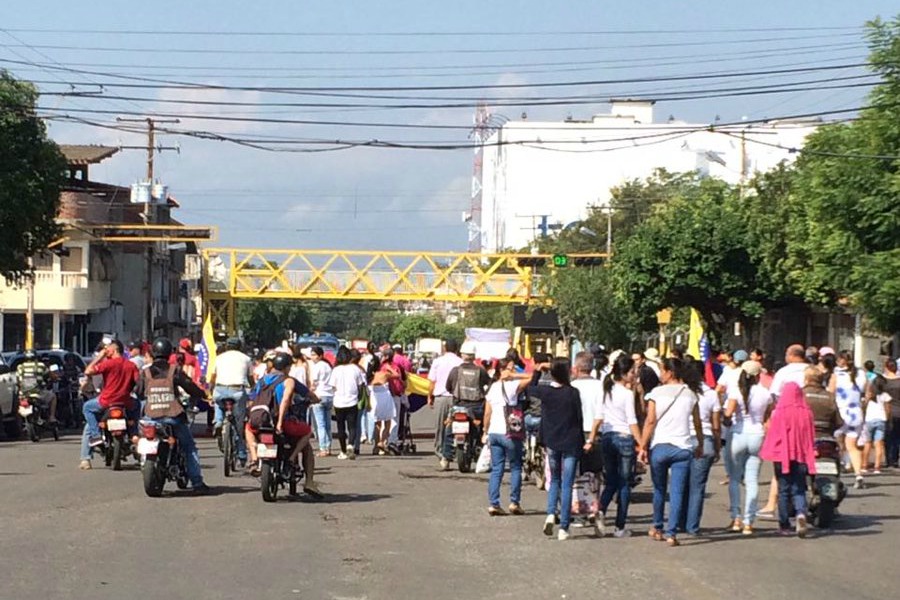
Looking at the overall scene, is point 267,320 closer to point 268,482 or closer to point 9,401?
point 9,401

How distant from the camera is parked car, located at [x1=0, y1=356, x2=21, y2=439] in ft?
98.6

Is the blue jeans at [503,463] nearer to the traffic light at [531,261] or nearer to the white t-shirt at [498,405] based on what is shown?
the white t-shirt at [498,405]

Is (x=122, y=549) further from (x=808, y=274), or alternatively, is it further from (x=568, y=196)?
(x=568, y=196)

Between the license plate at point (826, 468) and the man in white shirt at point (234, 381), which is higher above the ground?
the man in white shirt at point (234, 381)

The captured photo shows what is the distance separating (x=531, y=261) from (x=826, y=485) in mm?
57422

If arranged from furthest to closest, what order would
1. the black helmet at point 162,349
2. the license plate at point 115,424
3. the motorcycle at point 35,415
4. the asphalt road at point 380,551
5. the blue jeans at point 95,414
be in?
the motorcycle at point 35,415, the blue jeans at point 95,414, the license plate at point 115,424, the black helmet at point 162,349, the asphalt road at point 380,551

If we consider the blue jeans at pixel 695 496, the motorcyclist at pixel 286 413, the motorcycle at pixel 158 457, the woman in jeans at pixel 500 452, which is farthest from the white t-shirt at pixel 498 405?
the motorcycle at pixel 158 457

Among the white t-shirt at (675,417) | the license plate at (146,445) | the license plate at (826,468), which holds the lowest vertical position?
the license plate at (826,468)

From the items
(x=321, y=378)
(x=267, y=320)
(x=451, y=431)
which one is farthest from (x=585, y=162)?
(x=451, y=431)

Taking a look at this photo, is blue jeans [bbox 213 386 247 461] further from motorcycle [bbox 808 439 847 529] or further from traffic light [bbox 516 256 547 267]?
traffic light [bbox 516 256 547 267]

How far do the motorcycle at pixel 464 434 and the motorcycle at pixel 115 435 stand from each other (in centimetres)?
442

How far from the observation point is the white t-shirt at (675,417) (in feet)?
46.3

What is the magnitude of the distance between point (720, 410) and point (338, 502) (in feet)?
14.9

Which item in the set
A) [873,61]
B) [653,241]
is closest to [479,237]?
[653,241]
